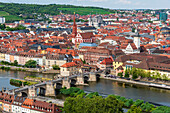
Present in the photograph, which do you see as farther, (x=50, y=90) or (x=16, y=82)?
(x=16, y=82)

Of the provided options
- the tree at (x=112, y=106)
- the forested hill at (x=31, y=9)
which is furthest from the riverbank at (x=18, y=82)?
the forested hill at (x=31, y=9)

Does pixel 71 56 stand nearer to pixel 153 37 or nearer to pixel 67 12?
pixel 153 37

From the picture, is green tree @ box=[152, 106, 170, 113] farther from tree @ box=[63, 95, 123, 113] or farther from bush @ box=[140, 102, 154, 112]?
tree @ box=[63, 95, 123, 113]

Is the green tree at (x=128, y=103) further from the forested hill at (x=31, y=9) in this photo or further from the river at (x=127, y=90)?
the forested hill at (x=31, y=9)

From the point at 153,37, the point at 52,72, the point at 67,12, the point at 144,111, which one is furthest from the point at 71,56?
the point at 67,12

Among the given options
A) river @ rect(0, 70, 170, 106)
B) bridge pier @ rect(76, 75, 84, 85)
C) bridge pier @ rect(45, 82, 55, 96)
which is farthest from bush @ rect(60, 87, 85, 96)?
bridge pier @ rect(76, 75, 84, 85)

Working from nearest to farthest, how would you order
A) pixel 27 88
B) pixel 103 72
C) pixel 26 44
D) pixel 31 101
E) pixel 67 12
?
1. pixel 31 101
2. pixel 27 88
3. pixel 103 72
4. pixel 26 44
5. pixel 67 12

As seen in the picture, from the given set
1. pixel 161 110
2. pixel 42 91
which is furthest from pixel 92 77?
pixel 161 110

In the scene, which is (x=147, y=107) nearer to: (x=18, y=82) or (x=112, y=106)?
(x=112, y=106)
